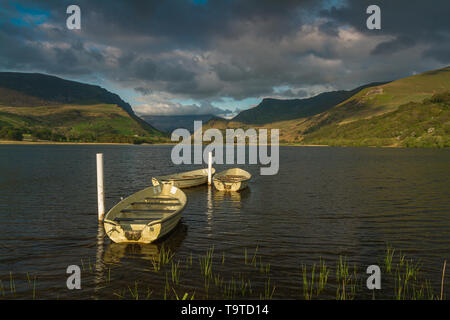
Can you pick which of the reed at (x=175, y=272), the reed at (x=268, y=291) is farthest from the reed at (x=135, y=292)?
the reed at (x=268, y=291)

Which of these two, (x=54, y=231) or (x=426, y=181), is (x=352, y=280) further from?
(x=426, y=181)

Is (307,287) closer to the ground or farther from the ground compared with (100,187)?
closer to the ground

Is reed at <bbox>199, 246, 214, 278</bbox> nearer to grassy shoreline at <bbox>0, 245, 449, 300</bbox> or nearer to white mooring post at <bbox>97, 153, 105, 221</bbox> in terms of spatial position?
grassy shoreline at <bbox>0, 245, 449, 300</bbox>

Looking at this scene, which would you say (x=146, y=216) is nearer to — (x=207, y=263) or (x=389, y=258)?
(x=207, y=263)

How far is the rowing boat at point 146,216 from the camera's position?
14.2 meters

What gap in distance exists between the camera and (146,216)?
57.1ft

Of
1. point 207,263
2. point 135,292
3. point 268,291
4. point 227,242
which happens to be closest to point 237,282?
point 268,291

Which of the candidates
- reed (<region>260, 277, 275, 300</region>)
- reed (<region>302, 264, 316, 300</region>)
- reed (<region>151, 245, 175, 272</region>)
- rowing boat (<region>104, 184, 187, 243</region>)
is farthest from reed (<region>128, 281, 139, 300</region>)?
reed (<region>302, 264, 316, 300</region>)

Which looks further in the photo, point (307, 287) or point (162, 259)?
point (162, 259)

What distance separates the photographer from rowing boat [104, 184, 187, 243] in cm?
1416

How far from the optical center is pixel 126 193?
3177 cm
